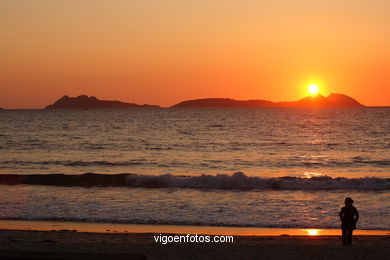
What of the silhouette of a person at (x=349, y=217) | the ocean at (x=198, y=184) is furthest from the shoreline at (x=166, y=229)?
the silhouette of a person at (x=349, y=217)

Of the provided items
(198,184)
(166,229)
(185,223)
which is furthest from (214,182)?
(166,229)

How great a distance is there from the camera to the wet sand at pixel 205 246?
1363 cm

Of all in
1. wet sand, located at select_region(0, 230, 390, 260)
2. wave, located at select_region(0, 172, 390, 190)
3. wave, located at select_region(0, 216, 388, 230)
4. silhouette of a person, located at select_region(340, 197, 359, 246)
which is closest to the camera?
wet sand, located at select_region(0, 230, 390, 260)

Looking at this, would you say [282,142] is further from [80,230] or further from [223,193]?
[80,230]

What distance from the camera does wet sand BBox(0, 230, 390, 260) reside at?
1363 centimetres

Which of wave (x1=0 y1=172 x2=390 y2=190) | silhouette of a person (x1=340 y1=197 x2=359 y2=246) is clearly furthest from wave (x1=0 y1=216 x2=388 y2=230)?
wave (x1=0 y1=172 x2=390 y2=190)

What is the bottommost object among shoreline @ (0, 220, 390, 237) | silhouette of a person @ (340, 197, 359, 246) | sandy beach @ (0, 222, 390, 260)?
shoreline @ (0, 220, 390, 237)

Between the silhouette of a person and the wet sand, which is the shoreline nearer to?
the wet sand

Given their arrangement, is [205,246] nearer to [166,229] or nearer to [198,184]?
[166,229]

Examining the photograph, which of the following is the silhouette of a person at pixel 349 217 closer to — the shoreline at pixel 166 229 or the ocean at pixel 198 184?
the shoreline at pixel 166 229

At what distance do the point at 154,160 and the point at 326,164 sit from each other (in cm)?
1407

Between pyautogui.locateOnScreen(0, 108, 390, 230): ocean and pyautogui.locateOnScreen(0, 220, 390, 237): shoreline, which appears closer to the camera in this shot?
pyautogui.locateOnScreen(0, 220, 390, 237): shoreline

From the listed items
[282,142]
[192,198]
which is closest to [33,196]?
[192,198]

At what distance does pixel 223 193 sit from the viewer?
27812 millimetres
